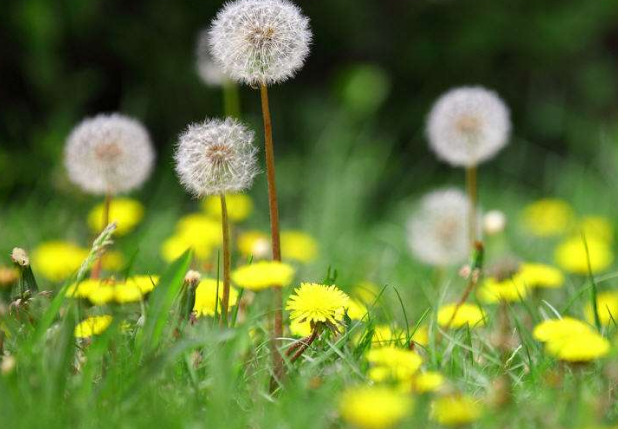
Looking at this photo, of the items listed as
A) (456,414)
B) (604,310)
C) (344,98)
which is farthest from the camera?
(344,98)

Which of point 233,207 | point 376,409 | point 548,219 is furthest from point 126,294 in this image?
point 548,219

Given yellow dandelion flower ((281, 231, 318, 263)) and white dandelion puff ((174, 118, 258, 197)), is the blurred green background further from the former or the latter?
white dandelion puff ((174, 118, 258, 197))

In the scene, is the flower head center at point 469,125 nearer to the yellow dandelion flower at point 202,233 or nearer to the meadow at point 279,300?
the meadow at point 279,300

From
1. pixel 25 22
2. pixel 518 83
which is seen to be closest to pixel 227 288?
pixel 25 22

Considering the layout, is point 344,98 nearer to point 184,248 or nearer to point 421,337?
point 184,248

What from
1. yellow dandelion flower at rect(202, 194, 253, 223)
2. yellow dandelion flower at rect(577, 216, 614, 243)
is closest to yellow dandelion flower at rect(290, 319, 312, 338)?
yellow dandelion flower at rect(202, 194, 253, 223)

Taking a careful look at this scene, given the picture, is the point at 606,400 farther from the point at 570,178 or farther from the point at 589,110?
the point at 589,110
